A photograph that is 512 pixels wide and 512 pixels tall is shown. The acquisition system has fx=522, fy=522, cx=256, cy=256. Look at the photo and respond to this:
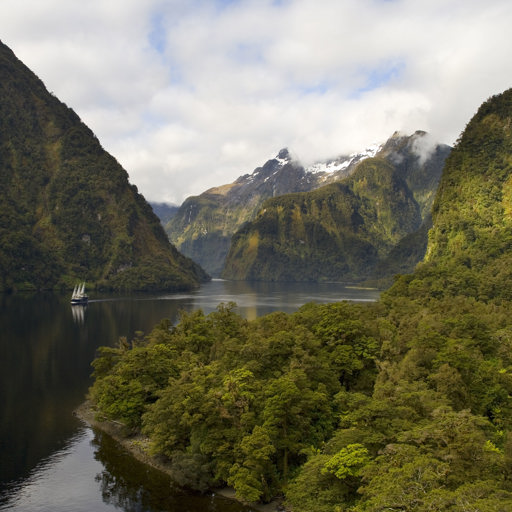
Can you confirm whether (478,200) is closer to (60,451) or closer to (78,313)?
(78,313)

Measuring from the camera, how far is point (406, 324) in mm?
68750

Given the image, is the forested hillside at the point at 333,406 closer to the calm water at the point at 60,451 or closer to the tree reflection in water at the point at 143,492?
the tree reflection in water at the point at 143,492

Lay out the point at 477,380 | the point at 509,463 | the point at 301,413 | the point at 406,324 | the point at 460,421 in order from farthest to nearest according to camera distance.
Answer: the point at 406,324, the point at 477,380, the point at 301,413, the point at 460,421, the point at 509,463

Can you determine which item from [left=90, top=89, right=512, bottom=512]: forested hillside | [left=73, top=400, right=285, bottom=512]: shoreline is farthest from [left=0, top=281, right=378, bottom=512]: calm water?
[left=90, top=89, right=512, bottom=512]: forested hillside

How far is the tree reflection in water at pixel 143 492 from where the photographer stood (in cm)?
4238

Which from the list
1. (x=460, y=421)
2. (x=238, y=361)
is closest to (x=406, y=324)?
(x=238, y=361)

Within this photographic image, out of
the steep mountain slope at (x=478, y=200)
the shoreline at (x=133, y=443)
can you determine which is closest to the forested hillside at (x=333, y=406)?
the shoreline at (x=133, y=443)

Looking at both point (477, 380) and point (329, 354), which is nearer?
point (477, 380)

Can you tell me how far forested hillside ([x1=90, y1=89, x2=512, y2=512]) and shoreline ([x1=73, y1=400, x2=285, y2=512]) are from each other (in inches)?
46.2

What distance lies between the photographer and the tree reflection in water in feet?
139

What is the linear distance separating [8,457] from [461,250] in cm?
12469

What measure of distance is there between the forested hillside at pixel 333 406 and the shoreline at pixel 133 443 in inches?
46.2

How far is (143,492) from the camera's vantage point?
45.1 m

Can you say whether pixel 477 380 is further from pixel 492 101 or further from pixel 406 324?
pixel 492 101
